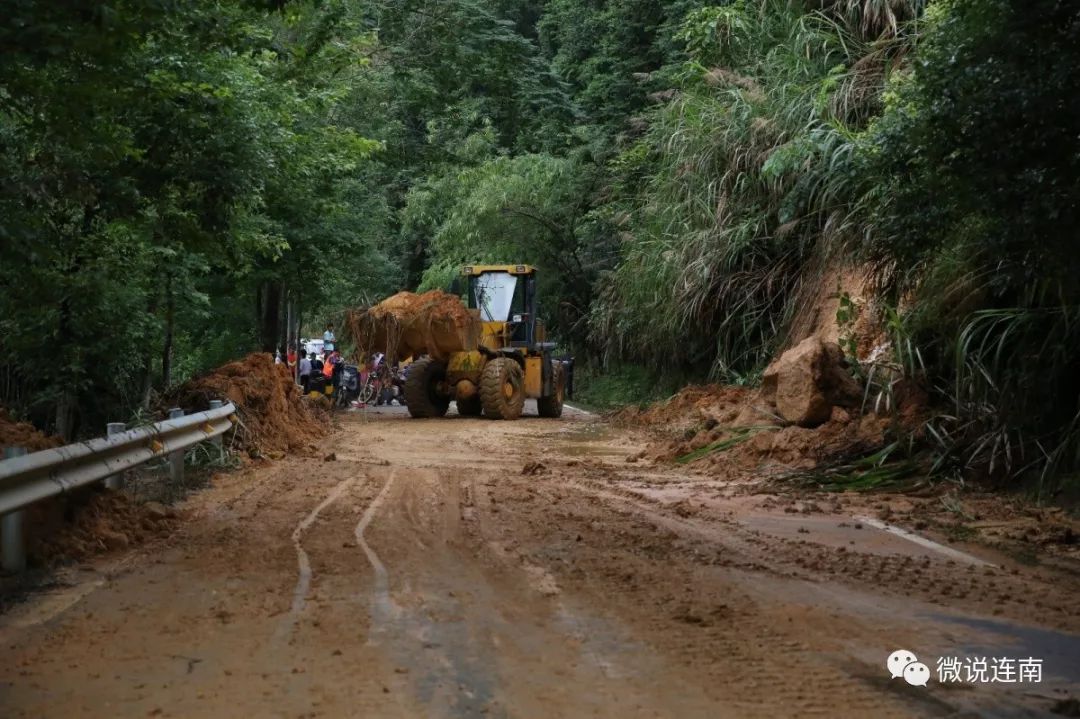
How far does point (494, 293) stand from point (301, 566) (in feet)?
62.2

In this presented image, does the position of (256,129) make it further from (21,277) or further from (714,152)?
(714,152)

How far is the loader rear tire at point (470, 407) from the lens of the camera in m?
25.0

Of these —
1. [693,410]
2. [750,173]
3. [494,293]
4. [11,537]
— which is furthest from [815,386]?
[494,293]

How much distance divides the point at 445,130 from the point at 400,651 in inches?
1529

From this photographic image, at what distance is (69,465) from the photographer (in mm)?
7727

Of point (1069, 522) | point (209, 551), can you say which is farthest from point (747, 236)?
point (209, 551)

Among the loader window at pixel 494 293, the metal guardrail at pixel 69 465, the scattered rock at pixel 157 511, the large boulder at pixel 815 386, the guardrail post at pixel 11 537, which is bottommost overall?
the scattered rock at pixel 157 511

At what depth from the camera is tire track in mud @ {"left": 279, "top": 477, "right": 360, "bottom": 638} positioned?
19.3ft

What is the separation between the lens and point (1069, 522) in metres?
9.52

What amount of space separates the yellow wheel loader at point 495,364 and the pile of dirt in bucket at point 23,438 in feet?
50.3

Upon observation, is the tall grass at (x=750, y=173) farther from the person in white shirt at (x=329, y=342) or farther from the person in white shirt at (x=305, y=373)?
the person in white shirt at (x=329, y=342)

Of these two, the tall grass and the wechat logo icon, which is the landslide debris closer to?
the tall grass

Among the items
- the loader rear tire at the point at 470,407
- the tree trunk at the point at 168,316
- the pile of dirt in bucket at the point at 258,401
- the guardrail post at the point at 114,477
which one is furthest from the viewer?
the loader rear tire at the point at 470,407

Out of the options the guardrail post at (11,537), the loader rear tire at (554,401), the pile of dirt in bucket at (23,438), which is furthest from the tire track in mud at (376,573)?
the loader rear tire at (554,401)
